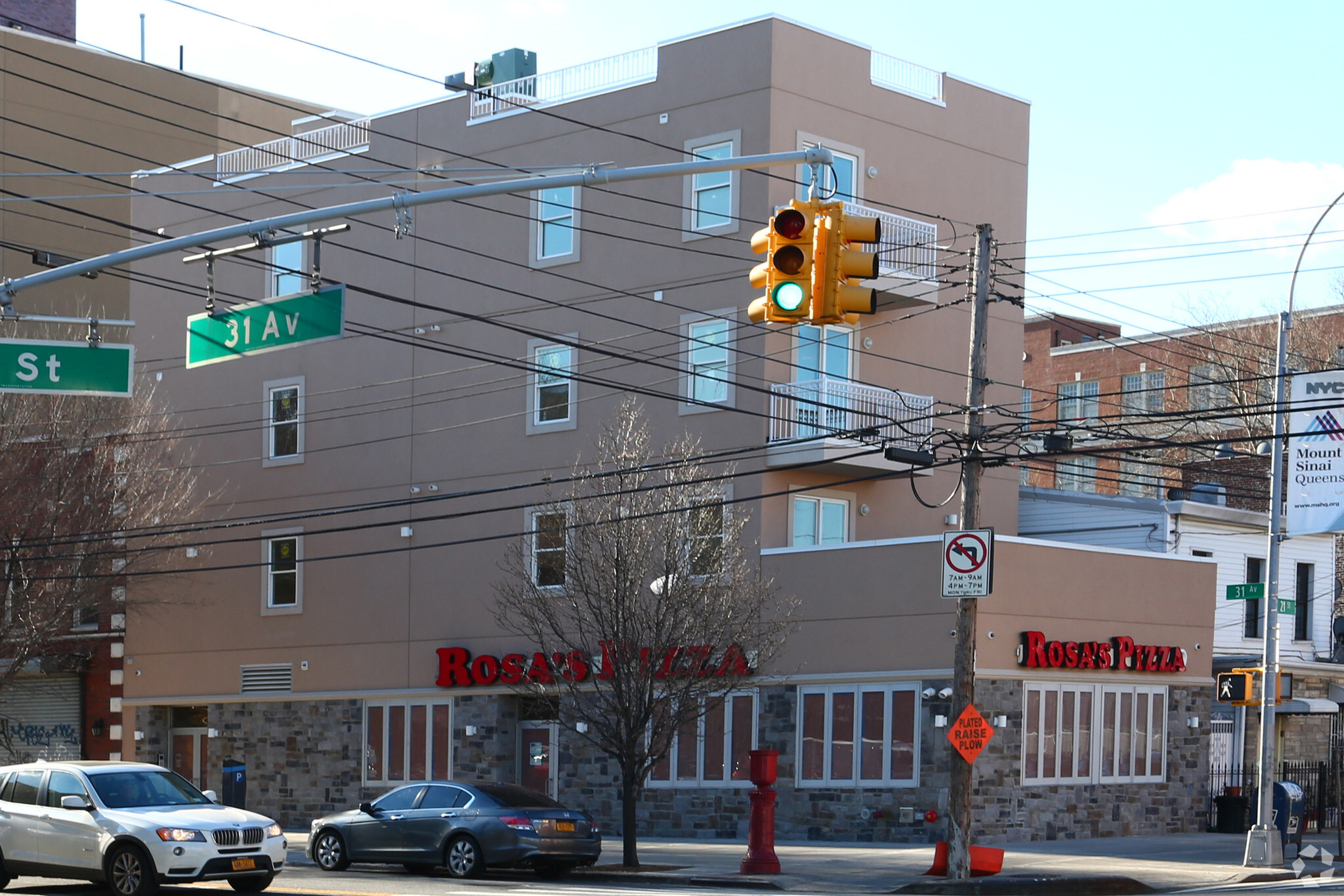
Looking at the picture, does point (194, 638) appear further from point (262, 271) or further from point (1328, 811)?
point (1328, 811)

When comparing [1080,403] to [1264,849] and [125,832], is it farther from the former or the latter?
[125,832]

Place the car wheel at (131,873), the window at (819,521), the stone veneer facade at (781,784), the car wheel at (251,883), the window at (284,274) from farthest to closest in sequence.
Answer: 1. the window at (284,274)
2. the window at (819,521)
3. the stone veneer facade at (781,784)
4. the car wheel at (251,883)
5. the car wheel at (131,873)

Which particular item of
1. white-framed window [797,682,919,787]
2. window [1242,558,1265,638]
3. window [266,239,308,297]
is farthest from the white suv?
window [1242,558,1265,638]

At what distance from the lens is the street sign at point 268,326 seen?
577 inches

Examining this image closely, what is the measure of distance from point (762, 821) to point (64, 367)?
11115mm

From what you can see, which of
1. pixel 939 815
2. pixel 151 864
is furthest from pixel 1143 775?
pixel 151 864

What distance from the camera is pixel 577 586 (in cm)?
2419

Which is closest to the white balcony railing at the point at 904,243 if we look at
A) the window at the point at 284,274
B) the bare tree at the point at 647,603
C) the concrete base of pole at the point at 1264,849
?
the bare tree at the point at 647,603

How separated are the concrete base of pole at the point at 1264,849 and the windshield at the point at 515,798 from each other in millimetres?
9721

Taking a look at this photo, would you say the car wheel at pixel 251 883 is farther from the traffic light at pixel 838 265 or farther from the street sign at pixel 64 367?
the traffic light at pixel 838 265

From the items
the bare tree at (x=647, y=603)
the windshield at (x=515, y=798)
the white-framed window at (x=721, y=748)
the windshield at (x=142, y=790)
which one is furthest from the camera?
the white-framed window at (x=721, y=748)

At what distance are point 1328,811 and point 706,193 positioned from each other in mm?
18290

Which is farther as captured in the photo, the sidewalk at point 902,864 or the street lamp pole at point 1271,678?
the street lamp pole at point 1271,678

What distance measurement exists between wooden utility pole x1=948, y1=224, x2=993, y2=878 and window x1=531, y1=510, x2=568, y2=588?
6.60 m
